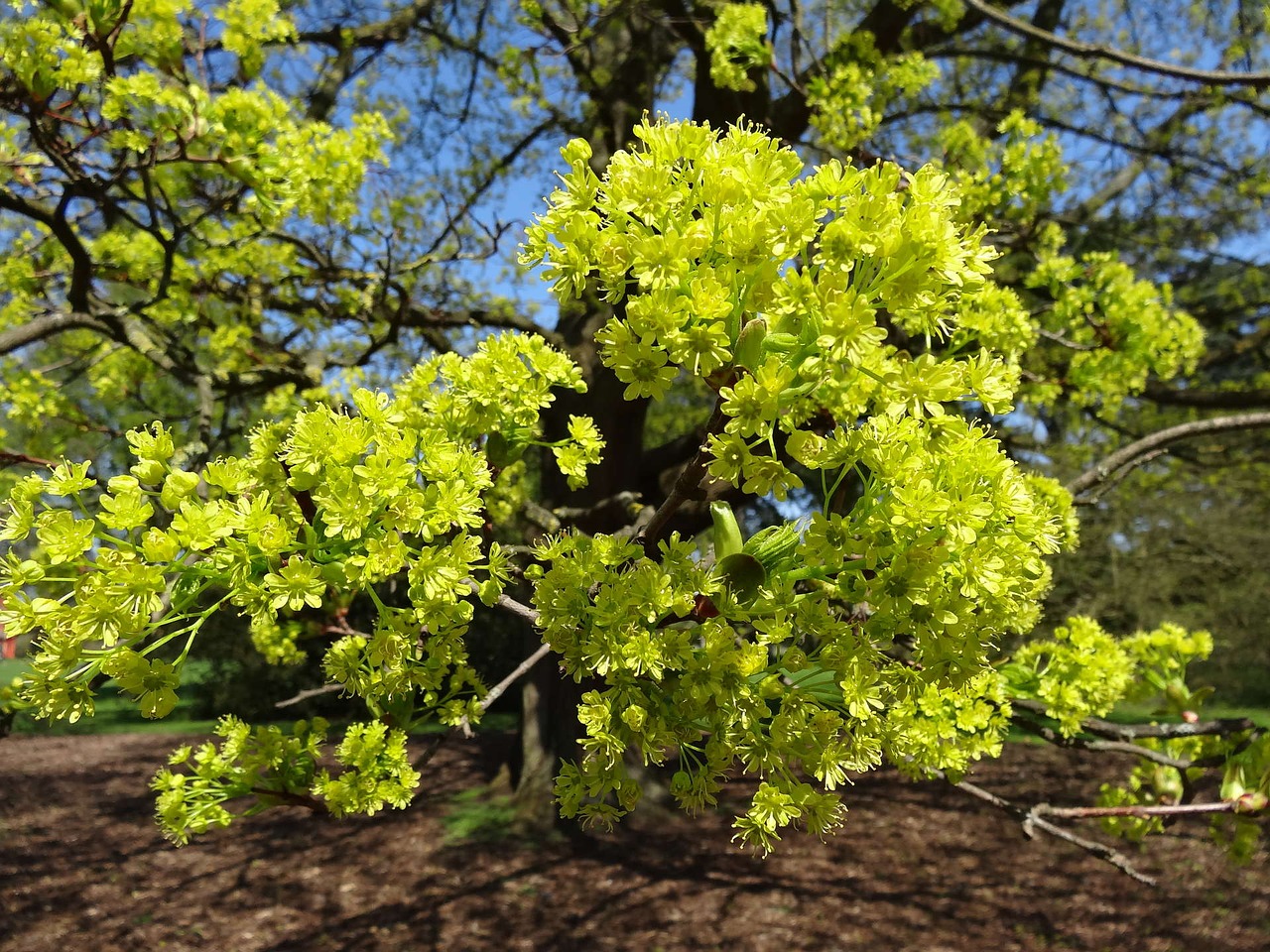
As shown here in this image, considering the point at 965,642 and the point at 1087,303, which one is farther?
the point at 1087,303

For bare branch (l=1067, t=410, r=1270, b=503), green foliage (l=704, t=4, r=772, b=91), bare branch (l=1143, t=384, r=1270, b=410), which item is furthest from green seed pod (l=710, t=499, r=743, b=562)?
bare branch (l=1143, t=384, r=1270, b=410)

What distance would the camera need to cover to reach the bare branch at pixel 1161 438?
3.32 meters

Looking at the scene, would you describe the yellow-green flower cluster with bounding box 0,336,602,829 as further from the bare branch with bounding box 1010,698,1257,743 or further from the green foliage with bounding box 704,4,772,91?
the green foliage with bounding box 704,4,772,91

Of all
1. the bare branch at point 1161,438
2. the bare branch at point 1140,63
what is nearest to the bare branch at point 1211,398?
the bare branch at point 1161,438

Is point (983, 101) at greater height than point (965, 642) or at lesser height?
greater

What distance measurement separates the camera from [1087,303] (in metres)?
4.43

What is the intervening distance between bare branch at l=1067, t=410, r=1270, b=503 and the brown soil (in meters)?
4.15

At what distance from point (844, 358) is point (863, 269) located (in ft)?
0.53

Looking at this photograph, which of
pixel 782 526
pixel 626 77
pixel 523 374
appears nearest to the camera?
pixel 782 526

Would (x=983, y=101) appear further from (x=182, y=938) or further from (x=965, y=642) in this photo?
(x=182, y=938)

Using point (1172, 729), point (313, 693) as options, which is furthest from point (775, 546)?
point (1172, 729)

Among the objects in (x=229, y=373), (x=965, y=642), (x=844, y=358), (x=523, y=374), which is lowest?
(x=965, y=642)

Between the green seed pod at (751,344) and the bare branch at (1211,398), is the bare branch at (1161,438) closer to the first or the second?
the green seed pod at (751,344)

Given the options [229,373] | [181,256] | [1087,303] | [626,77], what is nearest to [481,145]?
[626,77]
